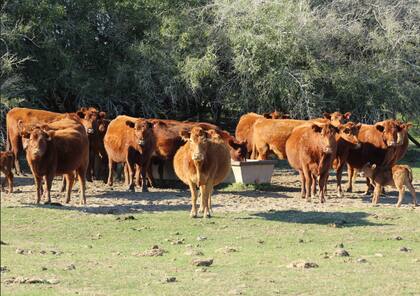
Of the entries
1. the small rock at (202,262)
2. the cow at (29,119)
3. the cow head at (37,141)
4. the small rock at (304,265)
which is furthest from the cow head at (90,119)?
the small rock at (304,265)

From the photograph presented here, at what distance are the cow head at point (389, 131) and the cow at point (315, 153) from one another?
1752 mm

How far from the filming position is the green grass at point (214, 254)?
29.1 ft

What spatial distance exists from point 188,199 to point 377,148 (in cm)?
496

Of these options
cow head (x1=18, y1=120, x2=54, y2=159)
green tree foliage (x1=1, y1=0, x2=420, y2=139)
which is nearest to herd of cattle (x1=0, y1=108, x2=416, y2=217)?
cow head (x1=18, y1=120, x2=54, y2=159)

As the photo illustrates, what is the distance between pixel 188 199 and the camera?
17.7 meters

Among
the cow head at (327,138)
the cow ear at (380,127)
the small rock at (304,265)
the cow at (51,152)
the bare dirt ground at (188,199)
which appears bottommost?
the small rock at (304,265)

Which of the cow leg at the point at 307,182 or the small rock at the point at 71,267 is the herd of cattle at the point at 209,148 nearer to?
the cow leg at the point at 307,182

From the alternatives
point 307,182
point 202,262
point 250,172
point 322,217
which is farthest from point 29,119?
point 202,262

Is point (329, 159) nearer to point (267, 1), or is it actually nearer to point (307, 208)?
point (307, 208)

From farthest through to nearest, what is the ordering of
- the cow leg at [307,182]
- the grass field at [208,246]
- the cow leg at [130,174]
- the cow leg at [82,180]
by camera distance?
the cow leg at [130,174] < the cow leg at [307,182] < the cow leg at [82,180] < the grass field at [208,246]

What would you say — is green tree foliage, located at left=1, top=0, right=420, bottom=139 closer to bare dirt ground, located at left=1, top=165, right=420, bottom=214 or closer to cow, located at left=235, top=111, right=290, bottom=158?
cow, located at left=235, top=111, right=290, bottom=158

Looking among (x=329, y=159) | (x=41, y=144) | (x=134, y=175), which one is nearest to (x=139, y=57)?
(x=134, y=175)

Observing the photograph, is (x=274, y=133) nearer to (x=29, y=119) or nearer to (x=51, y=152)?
(x=29, y=119)

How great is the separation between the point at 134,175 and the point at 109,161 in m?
1.22
